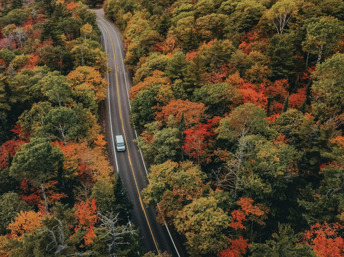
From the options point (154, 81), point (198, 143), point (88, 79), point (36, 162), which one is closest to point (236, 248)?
point (198, 143)

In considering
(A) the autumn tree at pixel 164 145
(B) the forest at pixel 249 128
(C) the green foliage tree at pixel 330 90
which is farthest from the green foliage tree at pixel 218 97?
(C) the green foliage tree at pixel 330 90

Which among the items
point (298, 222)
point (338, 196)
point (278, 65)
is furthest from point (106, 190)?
point (278, 65)

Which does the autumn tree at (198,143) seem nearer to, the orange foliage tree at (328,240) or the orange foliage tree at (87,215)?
the orange foliage tree at (87,215)

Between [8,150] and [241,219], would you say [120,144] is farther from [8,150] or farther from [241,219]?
[241,219]

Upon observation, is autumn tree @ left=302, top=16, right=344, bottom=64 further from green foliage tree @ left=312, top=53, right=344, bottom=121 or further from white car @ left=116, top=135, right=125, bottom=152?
white car @ left=116, top=135, right=125, bottom=152

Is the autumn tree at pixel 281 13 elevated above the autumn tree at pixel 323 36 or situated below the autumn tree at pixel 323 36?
above

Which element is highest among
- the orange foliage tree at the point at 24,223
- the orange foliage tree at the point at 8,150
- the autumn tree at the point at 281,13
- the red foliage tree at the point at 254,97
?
the autumn tree at the point at 281,13
